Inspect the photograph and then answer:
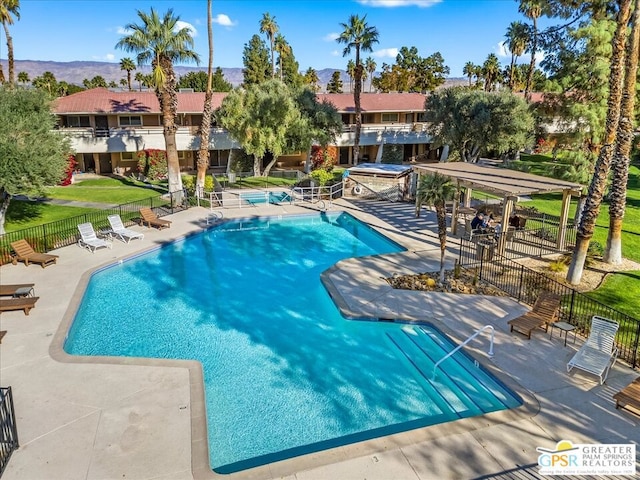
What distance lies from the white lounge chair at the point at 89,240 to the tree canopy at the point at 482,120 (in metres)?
24.8

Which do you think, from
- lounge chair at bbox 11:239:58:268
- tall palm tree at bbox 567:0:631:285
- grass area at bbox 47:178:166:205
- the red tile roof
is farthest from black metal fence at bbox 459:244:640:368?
the red tile roof

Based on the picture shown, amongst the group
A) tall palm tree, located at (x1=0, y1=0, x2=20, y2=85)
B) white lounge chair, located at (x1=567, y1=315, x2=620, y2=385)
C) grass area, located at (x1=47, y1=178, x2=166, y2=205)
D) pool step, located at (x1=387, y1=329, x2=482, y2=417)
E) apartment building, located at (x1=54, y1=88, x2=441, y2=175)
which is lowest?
pool step, located at (x1=387, y1=329, x2=482, y2=417)

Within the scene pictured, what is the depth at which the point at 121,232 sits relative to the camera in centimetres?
2127

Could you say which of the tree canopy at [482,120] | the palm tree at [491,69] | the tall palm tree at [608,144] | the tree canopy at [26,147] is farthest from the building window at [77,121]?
the palm tree at [491,69]

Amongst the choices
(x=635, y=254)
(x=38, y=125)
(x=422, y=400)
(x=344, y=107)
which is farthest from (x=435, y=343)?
(x=344, y=107)

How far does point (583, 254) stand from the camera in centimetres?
1548

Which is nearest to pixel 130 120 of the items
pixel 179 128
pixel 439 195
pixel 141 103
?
pixel 141 103

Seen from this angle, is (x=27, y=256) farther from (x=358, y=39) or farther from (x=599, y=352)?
(x=358, y=39)

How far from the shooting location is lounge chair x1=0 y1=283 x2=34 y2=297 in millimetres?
14266

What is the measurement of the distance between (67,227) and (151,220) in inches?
153

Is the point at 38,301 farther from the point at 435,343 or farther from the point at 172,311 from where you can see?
the point at 435,343

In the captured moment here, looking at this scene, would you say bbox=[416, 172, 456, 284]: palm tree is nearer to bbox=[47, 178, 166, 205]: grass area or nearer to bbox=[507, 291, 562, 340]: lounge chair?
bbox=[507, 291, 562, 340]: lounge chair

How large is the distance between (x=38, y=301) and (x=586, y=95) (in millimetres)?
23973

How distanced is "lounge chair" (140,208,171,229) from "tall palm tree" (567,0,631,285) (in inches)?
734
